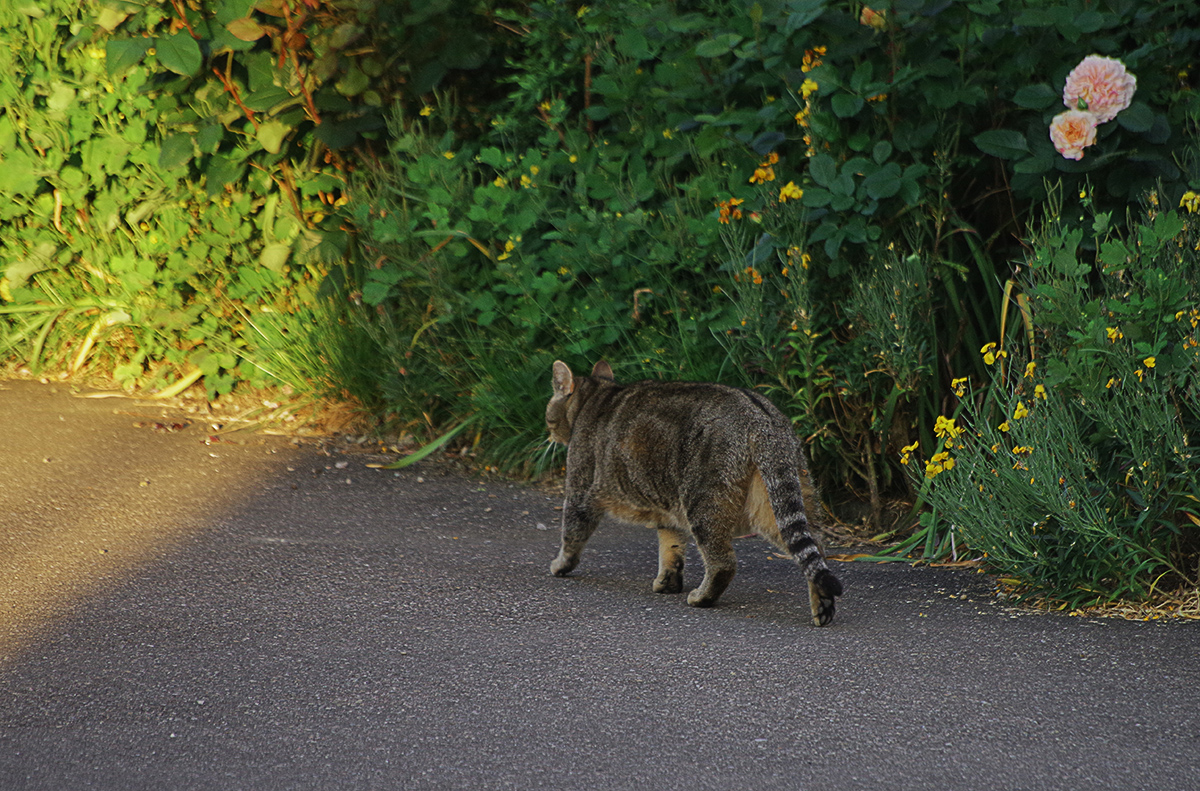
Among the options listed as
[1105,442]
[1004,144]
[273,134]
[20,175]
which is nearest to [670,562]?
[1105,442]

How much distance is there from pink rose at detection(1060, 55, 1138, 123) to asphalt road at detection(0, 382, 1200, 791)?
191 centimetres

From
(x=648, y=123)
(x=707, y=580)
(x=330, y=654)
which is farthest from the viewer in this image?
(x=648, y=123)

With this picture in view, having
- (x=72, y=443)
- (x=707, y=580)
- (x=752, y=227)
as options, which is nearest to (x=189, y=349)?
(x=72, y=443)

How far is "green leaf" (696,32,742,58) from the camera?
525cm

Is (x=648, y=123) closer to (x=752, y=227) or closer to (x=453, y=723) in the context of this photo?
(x=752, y=227)

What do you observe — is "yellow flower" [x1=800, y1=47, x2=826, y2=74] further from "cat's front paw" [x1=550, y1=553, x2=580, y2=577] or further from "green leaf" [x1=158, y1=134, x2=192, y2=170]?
"green leaf" [x1=158, y1=134, x2=192, y2=170]

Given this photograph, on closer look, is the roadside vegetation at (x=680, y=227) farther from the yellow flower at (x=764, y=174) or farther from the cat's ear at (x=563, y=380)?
the cat's ear at (x=563, y=380)

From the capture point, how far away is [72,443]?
655 centimetres

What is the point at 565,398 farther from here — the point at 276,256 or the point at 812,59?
the point at 276,256

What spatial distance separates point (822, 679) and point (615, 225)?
10.1ft

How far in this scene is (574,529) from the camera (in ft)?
15.4

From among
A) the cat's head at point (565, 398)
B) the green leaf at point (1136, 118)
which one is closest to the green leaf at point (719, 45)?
the cat's head at point (565, 398)

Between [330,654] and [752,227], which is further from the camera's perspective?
[752,227]

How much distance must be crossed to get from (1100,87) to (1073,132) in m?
0.19
